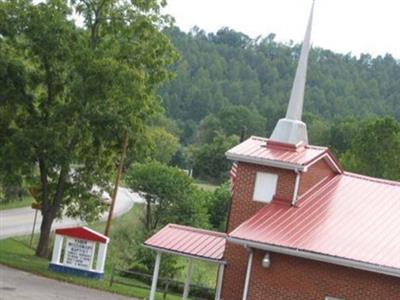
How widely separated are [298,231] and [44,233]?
14.6 m

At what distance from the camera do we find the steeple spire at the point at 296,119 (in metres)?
26.1

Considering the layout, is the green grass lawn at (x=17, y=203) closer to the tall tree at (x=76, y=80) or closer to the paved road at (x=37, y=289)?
the tall tree at (x=76, y=80)

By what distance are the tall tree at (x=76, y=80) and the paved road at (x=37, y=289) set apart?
18.1ft

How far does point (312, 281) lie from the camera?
21.9m

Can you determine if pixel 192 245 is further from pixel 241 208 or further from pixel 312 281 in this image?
pixel 312 281

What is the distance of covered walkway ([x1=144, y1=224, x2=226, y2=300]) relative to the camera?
24516 mm

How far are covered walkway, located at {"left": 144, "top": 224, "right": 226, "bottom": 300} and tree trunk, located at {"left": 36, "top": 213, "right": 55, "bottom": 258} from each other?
32.5 ft

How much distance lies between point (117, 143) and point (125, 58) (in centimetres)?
364

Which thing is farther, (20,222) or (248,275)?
(20,222)

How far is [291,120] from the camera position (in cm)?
2656

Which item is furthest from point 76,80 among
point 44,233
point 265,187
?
point 265,187

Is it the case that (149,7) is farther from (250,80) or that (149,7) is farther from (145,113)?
(250,80)

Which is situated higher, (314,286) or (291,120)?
(291,120)

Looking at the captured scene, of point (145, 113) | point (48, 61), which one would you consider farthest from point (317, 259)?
point (48, 61)
